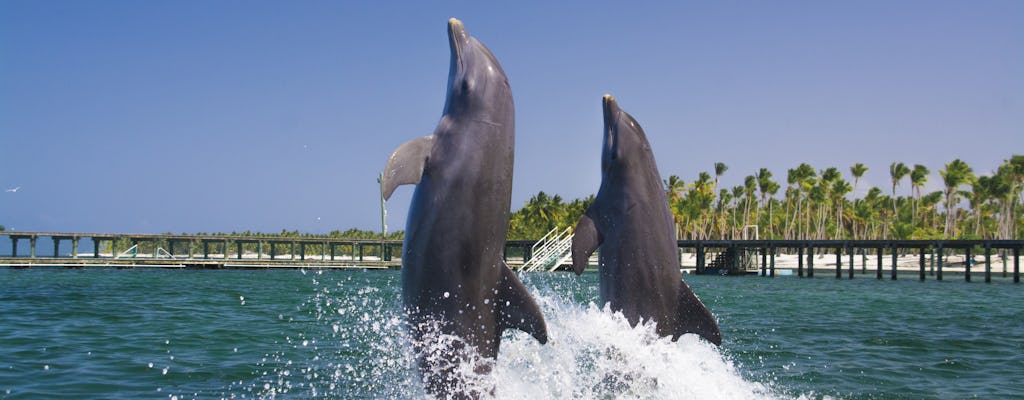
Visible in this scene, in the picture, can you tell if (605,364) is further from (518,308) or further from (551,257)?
(551,257)

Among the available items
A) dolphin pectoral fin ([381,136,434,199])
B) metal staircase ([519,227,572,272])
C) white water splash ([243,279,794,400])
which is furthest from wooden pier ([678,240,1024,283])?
dolphin pectoral fin ([381,136,434,199])

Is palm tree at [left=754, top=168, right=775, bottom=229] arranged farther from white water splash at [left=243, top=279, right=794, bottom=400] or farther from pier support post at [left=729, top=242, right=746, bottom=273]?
white water splash at [left=243, top=279, right=794, bottom=400]

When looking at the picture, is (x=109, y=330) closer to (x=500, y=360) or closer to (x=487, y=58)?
(x=500, y=360)

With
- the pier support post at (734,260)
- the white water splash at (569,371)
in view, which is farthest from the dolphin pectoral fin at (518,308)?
the pier support post at (734,260)

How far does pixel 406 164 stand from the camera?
195 inches

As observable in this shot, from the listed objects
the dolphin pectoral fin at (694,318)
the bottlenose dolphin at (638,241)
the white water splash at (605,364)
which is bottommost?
the white water splash at (605,364)

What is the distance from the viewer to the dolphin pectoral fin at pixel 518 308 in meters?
5.38

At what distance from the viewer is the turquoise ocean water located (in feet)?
24.2

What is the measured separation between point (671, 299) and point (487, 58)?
2.56 meters

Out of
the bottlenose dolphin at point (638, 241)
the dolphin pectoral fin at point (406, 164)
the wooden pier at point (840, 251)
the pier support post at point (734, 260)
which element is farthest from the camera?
the pier support post at point (734, 260)

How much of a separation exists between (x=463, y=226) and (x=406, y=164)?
528 mm

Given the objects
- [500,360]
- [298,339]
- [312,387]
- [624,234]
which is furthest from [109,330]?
[624,234]

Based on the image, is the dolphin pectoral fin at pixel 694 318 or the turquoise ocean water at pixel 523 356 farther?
the turquoise ocean water at pixel 523 356

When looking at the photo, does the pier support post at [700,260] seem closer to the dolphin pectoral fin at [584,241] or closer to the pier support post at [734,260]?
the pier support post at [734,260]
